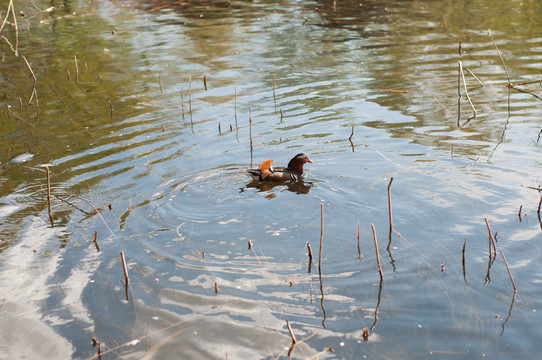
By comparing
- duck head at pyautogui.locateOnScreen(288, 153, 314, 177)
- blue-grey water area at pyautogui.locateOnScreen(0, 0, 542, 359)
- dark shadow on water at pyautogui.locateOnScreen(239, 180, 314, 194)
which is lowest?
dark shadow on water at pyautogui.locateOnScreen(239, 180, 314, 194)

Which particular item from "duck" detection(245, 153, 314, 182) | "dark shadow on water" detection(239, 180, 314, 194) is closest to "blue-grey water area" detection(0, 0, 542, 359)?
"dark shadow on water" detection(239, 180, 314, 194)

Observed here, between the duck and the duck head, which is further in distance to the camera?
the duck head

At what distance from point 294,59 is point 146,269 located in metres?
11.5

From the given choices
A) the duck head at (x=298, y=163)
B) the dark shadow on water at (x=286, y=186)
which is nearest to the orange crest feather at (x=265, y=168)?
the dark shadow on water at (x=286, y=186)

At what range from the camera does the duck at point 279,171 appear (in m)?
9.24

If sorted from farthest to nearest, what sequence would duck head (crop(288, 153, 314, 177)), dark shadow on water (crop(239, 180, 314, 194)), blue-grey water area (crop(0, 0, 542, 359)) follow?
duck head (crop(288, 153, 314, 177)), dark shadow on water (crop(239, 180, 314, 194)), blue-grey water area (crop(0, 0, 542, 359))

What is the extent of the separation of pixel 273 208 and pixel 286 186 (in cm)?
99

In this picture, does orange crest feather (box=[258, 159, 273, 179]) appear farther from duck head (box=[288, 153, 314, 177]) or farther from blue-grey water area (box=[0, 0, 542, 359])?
duck head (box=[288, 153, 314, 177])

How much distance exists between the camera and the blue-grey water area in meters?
5.85

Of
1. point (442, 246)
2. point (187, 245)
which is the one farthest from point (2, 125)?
point (442, 246)

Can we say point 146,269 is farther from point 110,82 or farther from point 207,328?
point 110,82

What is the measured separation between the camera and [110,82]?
1595cm

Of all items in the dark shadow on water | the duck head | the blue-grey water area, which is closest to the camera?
the blue-grey water area

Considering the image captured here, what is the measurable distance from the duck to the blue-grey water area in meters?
0.20
